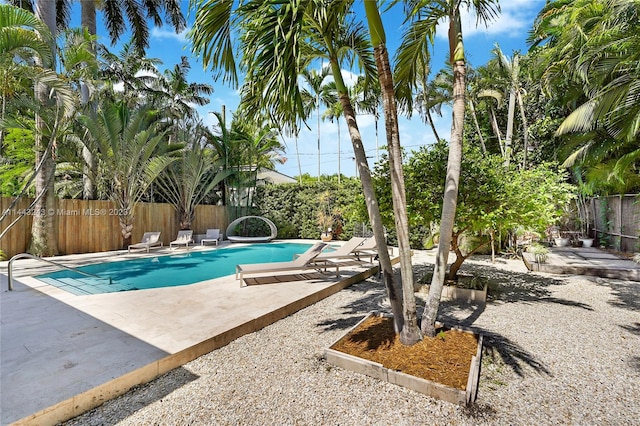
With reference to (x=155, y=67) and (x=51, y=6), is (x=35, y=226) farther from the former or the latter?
(x=155, y=67)

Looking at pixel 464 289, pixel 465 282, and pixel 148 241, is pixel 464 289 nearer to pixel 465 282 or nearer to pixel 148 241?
pixel 465 282

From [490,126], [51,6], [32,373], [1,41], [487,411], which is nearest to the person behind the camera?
[487,411]

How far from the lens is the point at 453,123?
3799mm

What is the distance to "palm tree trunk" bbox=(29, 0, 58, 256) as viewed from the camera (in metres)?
10.7

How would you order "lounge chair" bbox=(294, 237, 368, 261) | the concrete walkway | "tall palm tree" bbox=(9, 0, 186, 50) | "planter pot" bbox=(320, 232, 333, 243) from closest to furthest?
the concrete walkway < "lounge chair" bbox=(294, 237, 368, 261) < "planter pot" bbox=(320, 232, 333, 243) < "tall palm tree" bbox=(9, 0, 186, 50)

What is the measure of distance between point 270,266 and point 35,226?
385 inches

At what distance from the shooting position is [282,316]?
5.29 m

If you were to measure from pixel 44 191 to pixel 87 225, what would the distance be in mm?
2553

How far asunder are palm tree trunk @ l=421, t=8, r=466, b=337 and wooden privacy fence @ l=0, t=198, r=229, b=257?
13.7 m

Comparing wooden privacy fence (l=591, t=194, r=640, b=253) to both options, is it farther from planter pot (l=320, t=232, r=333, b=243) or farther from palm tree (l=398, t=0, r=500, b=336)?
planter pot (l=320, t=232, r=333, b=243)

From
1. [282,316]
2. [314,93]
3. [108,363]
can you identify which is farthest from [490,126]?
[108,363]

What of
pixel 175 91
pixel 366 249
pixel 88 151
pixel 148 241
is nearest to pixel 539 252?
pixel 366 249

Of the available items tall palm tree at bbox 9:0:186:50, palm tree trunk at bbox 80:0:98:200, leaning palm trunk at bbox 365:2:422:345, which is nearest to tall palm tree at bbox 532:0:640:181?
leaning palm trunk at bbox 365:2:422:345

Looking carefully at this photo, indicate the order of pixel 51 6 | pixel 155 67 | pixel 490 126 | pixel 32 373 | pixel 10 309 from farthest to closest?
pixel 155 67 < pixel 490 126 < pixel 51 6 < pixel 10 309 < pixel 32 373
